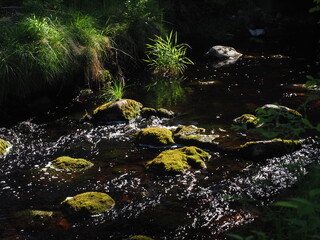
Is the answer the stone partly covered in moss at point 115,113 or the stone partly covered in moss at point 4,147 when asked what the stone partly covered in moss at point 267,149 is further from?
the stone partly covered in moss at point 4,147

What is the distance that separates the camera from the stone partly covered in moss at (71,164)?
5613 millimetres

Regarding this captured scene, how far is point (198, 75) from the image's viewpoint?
1047cm

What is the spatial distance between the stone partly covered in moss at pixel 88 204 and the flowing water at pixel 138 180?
0.28 feet

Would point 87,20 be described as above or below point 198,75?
above

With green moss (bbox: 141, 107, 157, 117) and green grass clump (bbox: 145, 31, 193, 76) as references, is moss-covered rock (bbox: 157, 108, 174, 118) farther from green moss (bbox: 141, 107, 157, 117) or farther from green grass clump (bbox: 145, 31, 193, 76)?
green grass clump (bbox: 145, 31, 193, 76)

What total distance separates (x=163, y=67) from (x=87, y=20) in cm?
228

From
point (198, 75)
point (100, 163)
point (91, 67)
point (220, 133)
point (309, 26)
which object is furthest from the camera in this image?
point (309, 26)

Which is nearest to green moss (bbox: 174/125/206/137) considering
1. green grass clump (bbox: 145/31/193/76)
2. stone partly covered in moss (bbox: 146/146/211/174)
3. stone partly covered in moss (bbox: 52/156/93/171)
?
stone partly covered in moss (bbox: 146/146/211/174)

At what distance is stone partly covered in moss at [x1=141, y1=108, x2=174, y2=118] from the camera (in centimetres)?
768

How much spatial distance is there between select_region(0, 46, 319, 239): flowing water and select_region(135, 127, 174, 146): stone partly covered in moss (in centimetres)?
17

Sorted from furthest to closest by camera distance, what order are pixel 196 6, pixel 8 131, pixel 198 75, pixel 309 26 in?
pixel 309 26, pixel 196 6, pixel 198 75, pixel 8 131

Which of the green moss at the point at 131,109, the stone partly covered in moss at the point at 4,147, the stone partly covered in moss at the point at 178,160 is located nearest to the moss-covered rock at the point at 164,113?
the green moss at the point at 131,109

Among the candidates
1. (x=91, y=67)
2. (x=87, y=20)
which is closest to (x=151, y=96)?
(x=91, y=67)

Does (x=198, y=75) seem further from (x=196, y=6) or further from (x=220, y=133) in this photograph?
(x=196, y=6)
